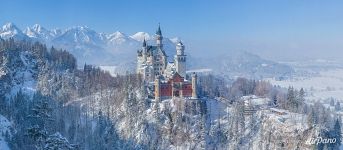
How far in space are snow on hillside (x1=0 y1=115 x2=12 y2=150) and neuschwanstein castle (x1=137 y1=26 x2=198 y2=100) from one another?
123 ft

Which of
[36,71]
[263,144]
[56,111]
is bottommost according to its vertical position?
[263,144]

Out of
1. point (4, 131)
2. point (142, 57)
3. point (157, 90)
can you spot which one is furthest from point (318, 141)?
point (4, 131)

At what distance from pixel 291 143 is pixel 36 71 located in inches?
3198

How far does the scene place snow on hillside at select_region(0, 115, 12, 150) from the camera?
9106 cm

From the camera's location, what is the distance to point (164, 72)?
13812 centimetres

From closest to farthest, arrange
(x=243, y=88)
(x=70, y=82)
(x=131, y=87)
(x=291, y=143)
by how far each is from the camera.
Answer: (x=291, y=143) < (x=131, y=87) < (x=70, y=82) < (x=243, y=88)

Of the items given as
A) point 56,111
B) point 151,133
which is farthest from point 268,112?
point 56,111

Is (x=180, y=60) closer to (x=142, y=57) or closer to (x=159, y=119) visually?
(x=142, y=57)

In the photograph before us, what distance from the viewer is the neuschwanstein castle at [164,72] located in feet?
393

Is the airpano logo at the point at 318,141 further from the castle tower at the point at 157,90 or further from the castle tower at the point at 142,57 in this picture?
the castle tower at the point at 142,57

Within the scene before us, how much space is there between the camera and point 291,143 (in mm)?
109562

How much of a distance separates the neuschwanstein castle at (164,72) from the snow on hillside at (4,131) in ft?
123

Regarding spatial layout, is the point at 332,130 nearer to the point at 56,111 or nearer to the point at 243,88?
the point at 243,88

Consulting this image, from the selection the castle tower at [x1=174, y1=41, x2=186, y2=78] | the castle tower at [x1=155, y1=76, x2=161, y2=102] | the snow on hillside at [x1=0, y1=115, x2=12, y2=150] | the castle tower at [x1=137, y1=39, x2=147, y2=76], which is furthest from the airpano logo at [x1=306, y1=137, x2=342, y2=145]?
the snow on hillside at [x1=0, y1=115, x2=12, y2=150]
